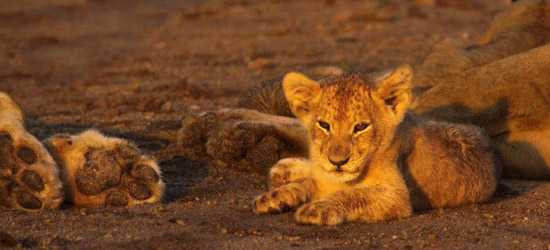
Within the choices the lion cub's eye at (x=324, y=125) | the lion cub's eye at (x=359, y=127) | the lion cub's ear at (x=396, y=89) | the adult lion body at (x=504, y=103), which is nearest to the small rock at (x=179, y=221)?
the lion cub's eye at (x=324, y=125)

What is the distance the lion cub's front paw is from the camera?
5082 mm

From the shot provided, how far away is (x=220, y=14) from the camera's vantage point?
19.1 m

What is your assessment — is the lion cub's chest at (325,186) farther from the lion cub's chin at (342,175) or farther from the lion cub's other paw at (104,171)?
the lion cub's other paw at (104,171)

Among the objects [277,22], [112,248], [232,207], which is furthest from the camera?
[277,22]

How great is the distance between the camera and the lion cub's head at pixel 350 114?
5.12m

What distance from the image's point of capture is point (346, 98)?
17.4 feet

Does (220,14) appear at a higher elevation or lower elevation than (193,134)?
higher

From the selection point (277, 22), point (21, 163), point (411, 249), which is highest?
point (277, 22)

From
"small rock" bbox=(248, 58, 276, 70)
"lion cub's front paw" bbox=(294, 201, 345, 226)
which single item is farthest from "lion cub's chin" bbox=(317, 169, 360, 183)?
"small rock" bbox=(248, 58, 276, 70)

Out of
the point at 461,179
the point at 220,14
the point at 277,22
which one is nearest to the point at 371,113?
the point at 461,179

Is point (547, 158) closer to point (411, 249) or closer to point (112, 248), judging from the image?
point (411, 249)

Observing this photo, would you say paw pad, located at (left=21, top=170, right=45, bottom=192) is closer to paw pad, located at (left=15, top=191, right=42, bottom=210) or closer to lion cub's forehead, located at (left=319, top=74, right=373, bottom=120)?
paw pad, located at (left=15, top=191, right=42, bottom=210)

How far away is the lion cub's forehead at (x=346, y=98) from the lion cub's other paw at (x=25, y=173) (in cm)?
127

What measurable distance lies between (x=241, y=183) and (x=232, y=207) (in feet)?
2.25
